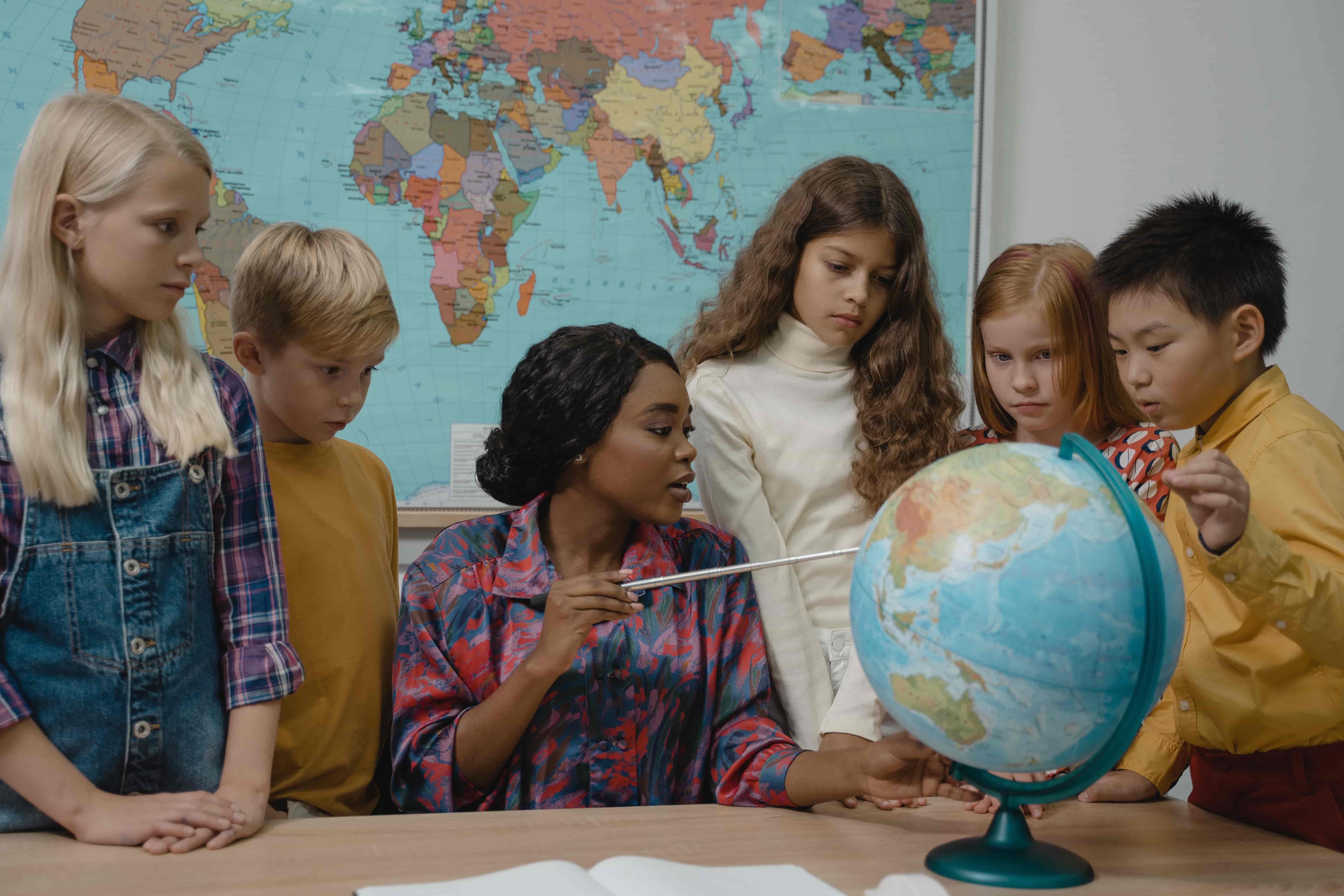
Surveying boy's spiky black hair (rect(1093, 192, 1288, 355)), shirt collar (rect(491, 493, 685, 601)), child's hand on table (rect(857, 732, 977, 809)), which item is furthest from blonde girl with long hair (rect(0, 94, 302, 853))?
boy's spiky black hair (rect(1093, 192, 1288, 355))

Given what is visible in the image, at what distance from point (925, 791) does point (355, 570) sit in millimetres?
897

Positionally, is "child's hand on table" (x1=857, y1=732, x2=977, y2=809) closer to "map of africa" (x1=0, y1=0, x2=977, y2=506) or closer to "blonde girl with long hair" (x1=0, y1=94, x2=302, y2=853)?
"blonde girl with long hair" (x1=0, y1=94, x2=302, y2=853)

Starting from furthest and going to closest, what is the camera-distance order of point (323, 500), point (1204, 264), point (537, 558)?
point (323, 500) < point (537, 558) < point (1204, 264)

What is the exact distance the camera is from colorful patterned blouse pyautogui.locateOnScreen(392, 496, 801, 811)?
1404mm

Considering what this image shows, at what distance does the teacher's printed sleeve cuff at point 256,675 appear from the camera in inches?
51.3

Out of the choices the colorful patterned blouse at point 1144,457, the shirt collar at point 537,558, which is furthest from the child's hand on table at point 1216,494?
the shirt collar at point 537,558

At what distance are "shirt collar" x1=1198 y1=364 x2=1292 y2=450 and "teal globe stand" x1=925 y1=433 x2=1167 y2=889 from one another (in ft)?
1.49

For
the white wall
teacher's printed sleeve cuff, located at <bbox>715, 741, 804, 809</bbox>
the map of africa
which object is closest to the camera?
teacher's printed sleeve cuff, located at <bbox>715, 741, 804, 809</bbox>

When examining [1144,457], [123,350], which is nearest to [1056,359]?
[1144,457]

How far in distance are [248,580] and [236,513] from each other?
0.09m

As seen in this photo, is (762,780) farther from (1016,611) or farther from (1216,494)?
(1216,494)

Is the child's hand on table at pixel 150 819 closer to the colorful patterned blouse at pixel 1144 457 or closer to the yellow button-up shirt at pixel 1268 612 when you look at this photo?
the yellow button-up shirt at pixel 1268 612

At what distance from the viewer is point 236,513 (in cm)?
134

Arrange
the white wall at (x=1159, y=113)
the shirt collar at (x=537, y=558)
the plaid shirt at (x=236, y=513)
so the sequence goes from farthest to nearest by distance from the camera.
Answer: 1. the white wall at (x=1159, y=113)
2. the shirt collar at (x=537, y=558)
3. the plaid shirt at (x=236, y=513)
